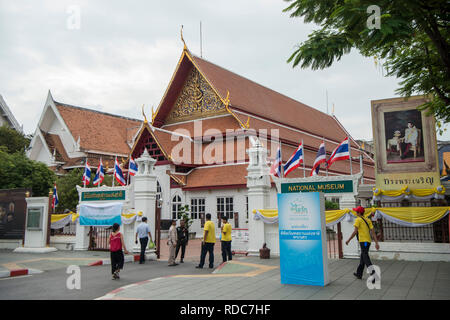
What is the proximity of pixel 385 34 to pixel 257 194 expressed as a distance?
8274 millimetres

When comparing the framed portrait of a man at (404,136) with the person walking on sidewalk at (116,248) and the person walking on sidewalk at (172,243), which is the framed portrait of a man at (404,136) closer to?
the person walking on sidewalk at (172,243)

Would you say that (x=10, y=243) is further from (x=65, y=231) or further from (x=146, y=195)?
(x=146, y=195)

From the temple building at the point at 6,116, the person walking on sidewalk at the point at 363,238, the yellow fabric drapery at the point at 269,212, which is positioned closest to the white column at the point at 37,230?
the yellow fabric drapery at the point at 269,212

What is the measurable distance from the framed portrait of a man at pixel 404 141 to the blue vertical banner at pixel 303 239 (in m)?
6.20

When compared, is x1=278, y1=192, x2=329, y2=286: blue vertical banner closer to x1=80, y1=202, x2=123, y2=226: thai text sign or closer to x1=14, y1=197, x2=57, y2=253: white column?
x1=80, y1=202, x2=123, y2=226: thai text sign

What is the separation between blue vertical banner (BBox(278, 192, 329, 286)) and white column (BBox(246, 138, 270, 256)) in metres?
5.02

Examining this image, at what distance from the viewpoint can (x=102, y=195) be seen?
14.6m

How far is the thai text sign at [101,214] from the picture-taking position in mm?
13817

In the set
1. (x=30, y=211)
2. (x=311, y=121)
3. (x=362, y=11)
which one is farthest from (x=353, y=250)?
(x=311, y=121)

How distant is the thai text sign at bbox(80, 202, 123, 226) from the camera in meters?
13.8

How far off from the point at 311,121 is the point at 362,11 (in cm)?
2877
